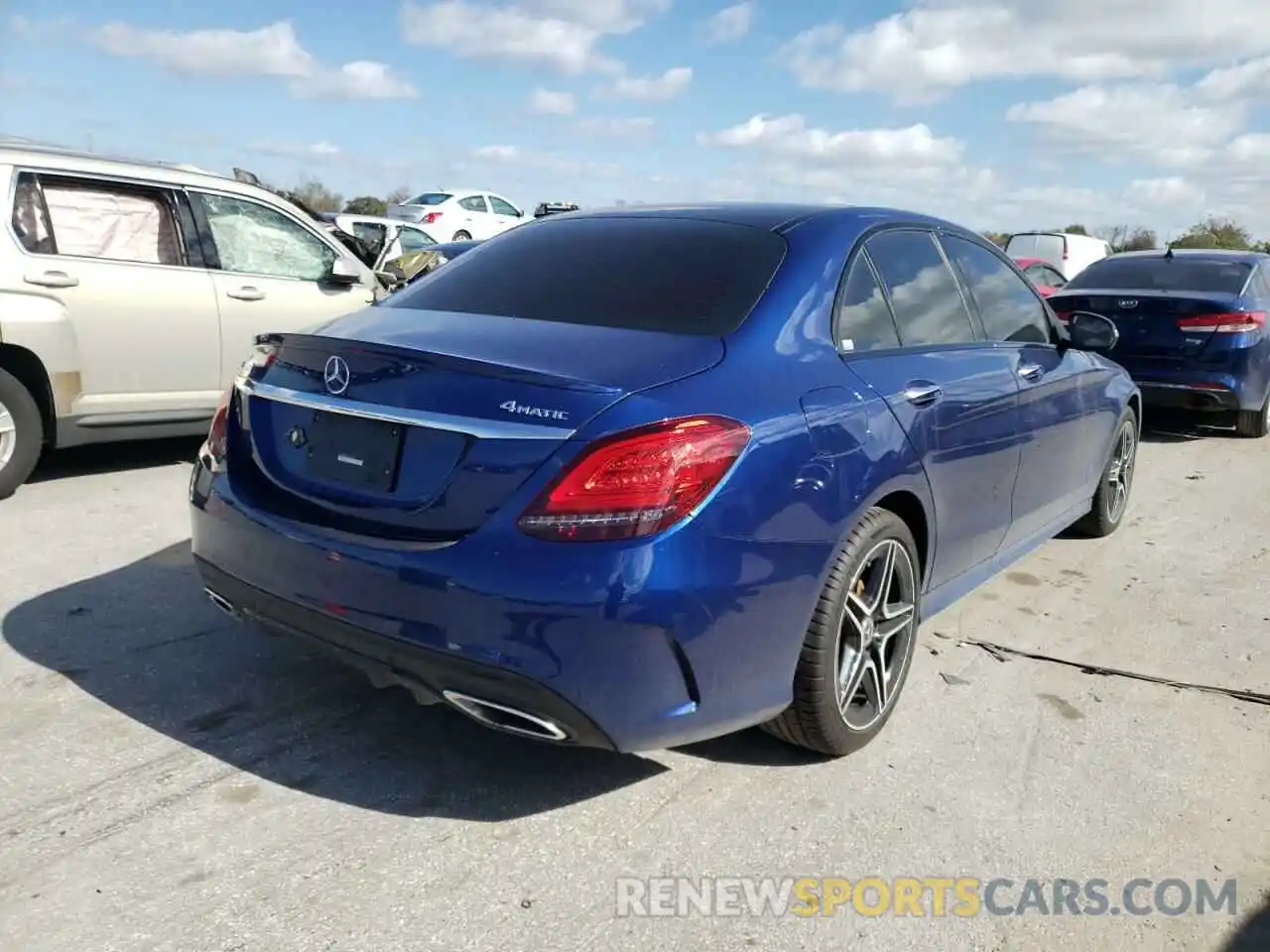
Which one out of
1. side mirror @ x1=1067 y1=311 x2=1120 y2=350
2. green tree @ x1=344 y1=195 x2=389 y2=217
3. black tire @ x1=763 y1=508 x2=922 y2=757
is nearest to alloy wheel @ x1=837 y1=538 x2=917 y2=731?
black tire @ x1=763 y1=508 x2=922 y2=757

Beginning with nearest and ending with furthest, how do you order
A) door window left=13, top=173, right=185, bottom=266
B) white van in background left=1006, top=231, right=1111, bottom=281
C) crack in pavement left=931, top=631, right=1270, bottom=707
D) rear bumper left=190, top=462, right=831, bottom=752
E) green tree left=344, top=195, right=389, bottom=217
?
rear bumper left=190, top=462, right=831, bottom=752
crack in pavement left=931, top=631, right=1270, bottom=707
door window left=13, top=173, right=185, bottom=266
white van in background left=1006, top=231, right=1111, bottom=281
green tree left=344, top=195, right=389, bottom=217

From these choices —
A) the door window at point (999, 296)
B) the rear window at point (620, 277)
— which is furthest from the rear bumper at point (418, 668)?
the door window at point (999, 296)

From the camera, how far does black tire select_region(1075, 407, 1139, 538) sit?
18.6 ft

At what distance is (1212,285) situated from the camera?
9.01 meters

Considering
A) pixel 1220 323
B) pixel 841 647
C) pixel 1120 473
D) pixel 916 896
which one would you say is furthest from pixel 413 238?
pixel 916 896

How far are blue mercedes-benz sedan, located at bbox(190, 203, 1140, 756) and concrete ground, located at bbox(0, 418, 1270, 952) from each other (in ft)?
1.06

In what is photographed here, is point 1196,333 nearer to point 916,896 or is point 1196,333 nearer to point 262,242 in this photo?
point 262,242

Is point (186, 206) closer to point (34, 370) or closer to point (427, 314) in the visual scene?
point (34, 370)

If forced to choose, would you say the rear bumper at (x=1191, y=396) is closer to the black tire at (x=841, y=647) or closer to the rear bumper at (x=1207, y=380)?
the rear bumper at (x=1207, y=380)

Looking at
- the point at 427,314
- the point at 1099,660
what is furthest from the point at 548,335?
the point at 1099,660

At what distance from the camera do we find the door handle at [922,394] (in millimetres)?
3453

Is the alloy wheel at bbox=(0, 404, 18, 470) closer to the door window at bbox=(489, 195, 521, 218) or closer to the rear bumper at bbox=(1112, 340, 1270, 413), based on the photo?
the rear bumper at bbox=(1112, 340, 1270, 413)

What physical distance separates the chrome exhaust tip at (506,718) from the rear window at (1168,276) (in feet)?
26.5

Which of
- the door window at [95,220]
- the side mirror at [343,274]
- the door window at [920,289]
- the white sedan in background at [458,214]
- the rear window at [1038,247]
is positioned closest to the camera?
the door window at [920,289]
